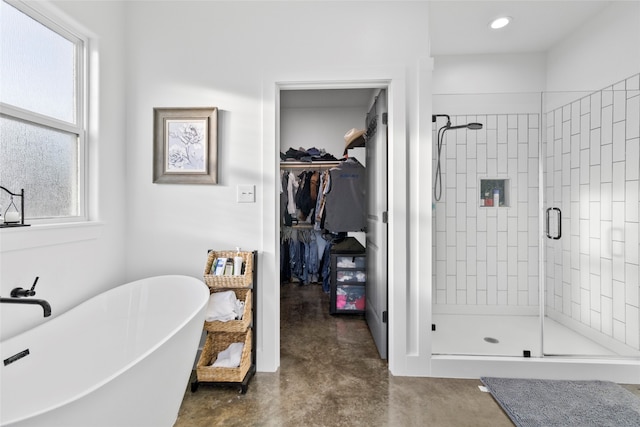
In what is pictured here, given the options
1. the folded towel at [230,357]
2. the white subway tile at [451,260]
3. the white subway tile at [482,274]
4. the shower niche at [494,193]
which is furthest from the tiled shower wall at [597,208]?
the folded towel at [230,357]

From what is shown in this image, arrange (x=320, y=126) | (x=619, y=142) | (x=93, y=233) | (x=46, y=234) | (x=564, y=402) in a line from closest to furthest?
(x=46, y=234) → (x=564, y=402) → (x=93, y=233) → (x=619, y=142) → (x=320, y=126)

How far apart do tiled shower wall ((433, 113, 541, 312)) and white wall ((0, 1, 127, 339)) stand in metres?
2.72

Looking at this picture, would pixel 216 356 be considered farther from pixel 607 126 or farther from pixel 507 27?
pixel 507 27

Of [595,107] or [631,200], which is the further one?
[595,107]

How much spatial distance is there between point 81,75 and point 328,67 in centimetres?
156

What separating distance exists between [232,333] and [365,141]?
2.16m

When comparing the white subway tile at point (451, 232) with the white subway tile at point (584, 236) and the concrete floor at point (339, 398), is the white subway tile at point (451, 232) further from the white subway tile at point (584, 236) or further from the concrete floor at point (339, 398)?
the concrete floor at point (339, 398)

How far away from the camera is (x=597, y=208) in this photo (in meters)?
Answer: 2.33

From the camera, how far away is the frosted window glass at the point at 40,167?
4.80 feet

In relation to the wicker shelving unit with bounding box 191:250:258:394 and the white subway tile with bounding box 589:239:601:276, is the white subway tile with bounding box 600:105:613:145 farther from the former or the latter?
the wicker shelving unit with bounding box 191:250:258:394

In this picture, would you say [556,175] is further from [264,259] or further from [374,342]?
[264,259]

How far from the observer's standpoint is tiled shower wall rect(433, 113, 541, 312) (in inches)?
113

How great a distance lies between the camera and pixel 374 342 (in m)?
2.52

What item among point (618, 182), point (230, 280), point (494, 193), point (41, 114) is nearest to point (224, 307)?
point (230, 280)
